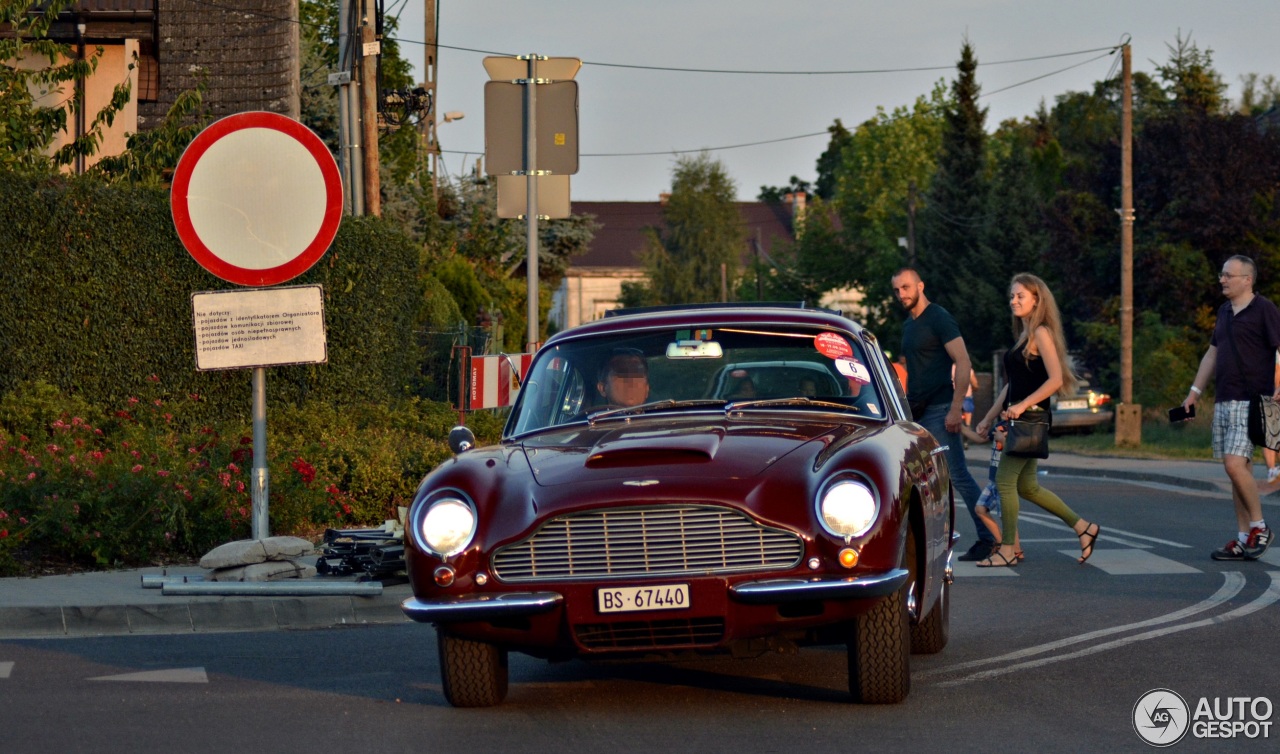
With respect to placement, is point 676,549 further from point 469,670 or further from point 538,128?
point 538,128

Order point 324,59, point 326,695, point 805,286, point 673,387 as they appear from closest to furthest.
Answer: point 326,695, point 673,387, point 324,59, point 805,286

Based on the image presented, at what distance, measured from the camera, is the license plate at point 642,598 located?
602cm

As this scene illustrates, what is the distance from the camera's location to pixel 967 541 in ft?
45.2

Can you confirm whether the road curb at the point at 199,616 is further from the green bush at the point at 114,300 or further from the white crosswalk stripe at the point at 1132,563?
the green bush at the point at 114,300

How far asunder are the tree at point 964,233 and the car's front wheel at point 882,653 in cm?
5419

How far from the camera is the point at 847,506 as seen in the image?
242 inches

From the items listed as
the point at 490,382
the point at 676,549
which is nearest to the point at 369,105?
the point at 490,382

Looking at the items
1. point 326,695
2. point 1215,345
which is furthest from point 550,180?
point 326,695

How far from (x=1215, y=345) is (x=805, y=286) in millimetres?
73819

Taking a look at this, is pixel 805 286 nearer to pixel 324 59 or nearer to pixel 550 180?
pixel 324 59

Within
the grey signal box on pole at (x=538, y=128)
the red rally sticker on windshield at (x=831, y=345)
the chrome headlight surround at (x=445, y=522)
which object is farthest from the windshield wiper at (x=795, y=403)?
the grey signal box on pole at (x=538, y=128)

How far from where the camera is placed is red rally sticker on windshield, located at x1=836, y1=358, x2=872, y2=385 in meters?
7.57

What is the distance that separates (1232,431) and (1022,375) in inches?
61.1

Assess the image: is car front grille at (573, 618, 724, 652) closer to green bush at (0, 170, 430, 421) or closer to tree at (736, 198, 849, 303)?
green bush at (0, 170, 430, 421)
